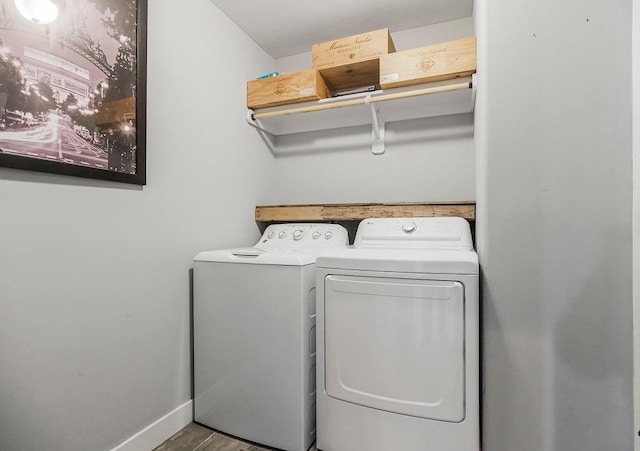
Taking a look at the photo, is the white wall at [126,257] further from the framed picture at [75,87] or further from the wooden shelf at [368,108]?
the wooden shelf at [368,108]

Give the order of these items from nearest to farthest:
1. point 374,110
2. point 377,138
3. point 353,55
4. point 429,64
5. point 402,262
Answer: point 402,262, point 429,64, point 353,55, point 374,110, point 377,138

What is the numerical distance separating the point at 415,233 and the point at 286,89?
1179 mm

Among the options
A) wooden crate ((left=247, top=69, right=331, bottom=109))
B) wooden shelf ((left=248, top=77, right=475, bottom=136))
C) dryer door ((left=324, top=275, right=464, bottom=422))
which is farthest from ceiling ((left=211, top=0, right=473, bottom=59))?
dryer door ((left=324, top=275, right=464, bottom=422))

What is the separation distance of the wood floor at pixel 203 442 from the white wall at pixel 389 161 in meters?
1.50

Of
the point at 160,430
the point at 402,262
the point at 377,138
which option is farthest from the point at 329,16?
the point at 160,430

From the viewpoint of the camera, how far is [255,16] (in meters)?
1.97

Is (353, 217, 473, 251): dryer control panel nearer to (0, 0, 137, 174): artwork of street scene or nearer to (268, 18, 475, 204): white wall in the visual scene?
(268, 18, 475, 204): white wall

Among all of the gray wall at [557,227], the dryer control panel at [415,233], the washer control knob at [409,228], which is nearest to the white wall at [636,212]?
the gray wall at [557,227]

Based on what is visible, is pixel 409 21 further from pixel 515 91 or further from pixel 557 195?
pixel 557 195

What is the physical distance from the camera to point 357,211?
188 cm

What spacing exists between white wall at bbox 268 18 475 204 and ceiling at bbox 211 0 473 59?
0.12 metres

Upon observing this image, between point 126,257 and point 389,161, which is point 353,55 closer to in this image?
point 389,161

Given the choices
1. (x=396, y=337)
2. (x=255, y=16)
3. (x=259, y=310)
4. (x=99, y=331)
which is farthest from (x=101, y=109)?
(x=396, y=337)

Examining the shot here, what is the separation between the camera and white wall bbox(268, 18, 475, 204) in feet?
6.57
